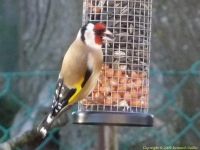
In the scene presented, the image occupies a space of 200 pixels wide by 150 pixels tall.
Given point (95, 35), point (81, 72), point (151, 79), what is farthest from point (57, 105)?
Result: point (151, 79)

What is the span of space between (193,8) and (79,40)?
108 cm

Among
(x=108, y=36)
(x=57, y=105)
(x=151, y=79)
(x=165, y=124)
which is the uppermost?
(x=108, y=36)

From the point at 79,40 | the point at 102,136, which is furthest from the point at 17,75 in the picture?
the point at 102,136

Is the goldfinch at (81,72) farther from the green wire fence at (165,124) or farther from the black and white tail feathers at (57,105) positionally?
→ the green wire fence at (165,124)

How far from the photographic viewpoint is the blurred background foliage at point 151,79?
257 inches

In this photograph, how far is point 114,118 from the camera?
18.7 ft

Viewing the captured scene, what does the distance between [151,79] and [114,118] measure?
0.97m

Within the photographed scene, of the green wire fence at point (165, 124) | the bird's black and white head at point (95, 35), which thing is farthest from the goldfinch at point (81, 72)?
the green wire fence at point (165, 124)

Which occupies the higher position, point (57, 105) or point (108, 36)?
point (108, 36)

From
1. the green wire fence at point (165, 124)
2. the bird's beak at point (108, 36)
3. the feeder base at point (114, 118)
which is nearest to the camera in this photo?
the feeder base at point (114, 118)

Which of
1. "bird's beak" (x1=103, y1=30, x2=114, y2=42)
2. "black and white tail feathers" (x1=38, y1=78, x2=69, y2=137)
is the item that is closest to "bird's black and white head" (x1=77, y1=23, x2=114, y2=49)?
"bird's beak" (x1=103, y1=30, x2=114, y2=42)

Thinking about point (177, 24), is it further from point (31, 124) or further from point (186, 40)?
point (31, 124)

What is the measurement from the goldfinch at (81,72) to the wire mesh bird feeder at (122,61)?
7 cm

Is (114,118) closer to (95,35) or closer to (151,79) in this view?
(95,35)
